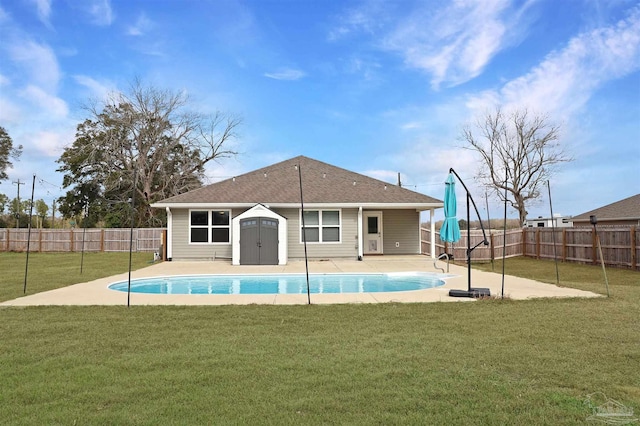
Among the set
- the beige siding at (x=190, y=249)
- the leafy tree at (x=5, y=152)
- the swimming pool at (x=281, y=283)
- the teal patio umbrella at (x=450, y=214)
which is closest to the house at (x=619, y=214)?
the swimming pool at (x=281, y=283)

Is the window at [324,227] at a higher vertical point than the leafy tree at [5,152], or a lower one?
lower

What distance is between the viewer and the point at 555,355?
4.88 meters

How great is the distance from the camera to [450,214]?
1036cm

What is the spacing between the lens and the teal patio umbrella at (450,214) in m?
10.2

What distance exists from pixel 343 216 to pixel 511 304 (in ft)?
40.3

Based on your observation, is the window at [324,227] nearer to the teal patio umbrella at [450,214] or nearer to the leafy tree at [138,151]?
the teal patio umbrella at [450,214]

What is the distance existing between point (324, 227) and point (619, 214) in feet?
54.0

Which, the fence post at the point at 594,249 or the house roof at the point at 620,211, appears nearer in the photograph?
the fence post at the point at 594,249

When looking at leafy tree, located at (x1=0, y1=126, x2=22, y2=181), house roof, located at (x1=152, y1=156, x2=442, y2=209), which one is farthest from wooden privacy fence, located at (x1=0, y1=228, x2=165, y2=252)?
leafy tree, located at (x1=0, y1=126, x2=22, y2=181)

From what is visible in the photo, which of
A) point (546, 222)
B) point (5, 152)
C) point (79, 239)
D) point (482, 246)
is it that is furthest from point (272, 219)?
point (5, 152)

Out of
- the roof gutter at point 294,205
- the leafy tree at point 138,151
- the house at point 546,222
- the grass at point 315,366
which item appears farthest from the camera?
the leafy tree at point 138,151

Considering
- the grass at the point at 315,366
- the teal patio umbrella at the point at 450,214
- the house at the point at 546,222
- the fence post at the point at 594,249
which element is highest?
the house at the point at 546,222

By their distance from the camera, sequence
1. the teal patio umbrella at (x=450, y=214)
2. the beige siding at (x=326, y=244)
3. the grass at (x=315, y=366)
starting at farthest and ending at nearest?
the beige siding at (x=326, y=244) < the teal patio umbrella at (x=450, y=214) < the grass at (x=315, y=366)

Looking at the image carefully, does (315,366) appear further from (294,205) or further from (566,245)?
(566,245)
